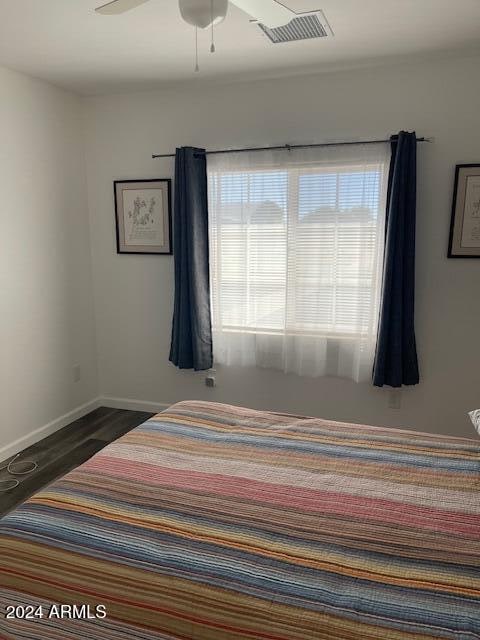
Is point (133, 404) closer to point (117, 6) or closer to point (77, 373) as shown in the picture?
point (77, 373)

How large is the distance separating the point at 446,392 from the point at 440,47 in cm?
217

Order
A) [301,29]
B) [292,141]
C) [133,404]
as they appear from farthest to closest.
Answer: [133,404], [292,141], [301,29]

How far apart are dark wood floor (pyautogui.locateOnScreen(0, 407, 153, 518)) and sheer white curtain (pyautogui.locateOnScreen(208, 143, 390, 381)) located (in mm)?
1114

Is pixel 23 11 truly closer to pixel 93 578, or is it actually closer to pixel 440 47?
pixel 440 47

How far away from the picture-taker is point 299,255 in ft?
10.7

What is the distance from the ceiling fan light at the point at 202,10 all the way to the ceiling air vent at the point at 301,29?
2.52 feet

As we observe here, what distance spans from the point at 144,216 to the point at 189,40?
55.2 inches

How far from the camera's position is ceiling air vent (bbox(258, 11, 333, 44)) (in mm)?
2305

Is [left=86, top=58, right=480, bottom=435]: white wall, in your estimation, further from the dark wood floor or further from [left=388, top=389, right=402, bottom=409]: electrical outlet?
the dark wood floor

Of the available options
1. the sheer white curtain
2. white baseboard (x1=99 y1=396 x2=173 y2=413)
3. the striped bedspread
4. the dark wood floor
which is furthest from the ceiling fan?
white baseboard (x1=99 y1=396 x2=173 y2=413)

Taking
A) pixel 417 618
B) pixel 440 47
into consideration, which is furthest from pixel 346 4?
pixel 417 618

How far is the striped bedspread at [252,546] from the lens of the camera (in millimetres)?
1142

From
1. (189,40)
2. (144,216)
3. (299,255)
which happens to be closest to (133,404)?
(144,216)

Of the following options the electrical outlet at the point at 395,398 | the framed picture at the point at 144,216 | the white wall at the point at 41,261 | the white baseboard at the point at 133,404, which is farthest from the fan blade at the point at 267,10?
the white baseboard at the point at 133,404
